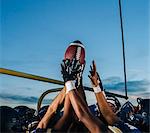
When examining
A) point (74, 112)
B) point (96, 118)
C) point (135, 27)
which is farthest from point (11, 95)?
point (135, 27)

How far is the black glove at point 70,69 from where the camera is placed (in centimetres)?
288

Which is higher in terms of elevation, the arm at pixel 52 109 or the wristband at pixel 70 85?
the wristband at pixel 70 85

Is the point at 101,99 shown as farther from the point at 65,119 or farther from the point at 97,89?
the point at 65,119

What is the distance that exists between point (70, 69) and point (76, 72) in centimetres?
6

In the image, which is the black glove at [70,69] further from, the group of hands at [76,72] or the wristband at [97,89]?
the wristband at [97,89]

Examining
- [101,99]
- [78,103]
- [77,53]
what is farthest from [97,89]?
[77,53]

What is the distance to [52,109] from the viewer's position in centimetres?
284

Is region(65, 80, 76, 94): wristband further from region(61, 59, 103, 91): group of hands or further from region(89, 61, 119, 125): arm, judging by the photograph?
region(89, 61, 119, 125): arm

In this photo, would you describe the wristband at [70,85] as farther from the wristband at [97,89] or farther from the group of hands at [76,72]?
the wristband at [97,89]

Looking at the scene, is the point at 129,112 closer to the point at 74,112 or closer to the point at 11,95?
the point at 74,112

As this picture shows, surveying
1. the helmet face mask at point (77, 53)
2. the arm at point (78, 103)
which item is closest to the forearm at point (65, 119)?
the arm at point (78, 103)

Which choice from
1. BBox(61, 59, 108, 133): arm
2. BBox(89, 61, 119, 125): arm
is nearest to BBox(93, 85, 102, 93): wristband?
BBox(89, 61, 119, 125): arm

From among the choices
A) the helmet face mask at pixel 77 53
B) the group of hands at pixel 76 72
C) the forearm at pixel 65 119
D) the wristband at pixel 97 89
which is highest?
the helmet face mask at pixel 77 53

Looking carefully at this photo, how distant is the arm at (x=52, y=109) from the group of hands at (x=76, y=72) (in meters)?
0.13
